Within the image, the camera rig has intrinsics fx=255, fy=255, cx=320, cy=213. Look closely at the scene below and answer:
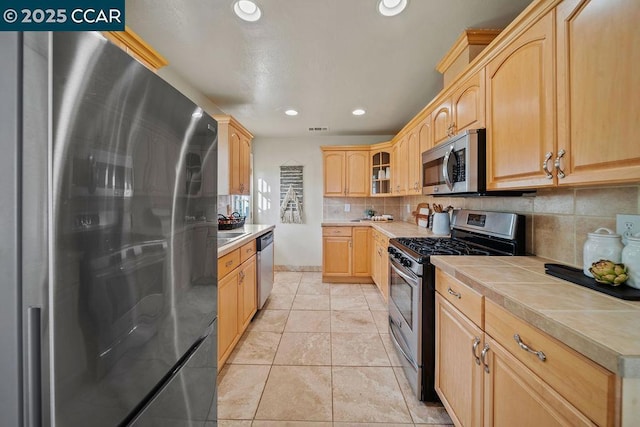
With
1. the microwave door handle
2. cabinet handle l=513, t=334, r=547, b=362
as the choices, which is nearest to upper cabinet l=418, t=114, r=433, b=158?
the microwave door handle

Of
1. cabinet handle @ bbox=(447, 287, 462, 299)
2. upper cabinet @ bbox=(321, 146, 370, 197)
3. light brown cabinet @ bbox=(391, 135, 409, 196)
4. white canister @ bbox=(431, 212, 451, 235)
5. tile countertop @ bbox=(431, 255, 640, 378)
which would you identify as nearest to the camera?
tile countertop @ bbox=(431, 255, 640, 378)

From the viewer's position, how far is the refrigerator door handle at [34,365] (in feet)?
1.51

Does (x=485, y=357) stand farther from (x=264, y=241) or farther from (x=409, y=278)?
(x=264, y=241)

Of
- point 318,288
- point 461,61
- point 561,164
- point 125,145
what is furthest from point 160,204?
point 318,288

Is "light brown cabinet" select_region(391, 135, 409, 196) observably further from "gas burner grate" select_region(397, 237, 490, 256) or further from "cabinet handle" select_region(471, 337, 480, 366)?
"cabinet handle" select_region(471, 337, 480, 366)

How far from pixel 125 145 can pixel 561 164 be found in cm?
154

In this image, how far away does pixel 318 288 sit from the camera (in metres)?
3.73

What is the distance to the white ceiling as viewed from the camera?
1.57m

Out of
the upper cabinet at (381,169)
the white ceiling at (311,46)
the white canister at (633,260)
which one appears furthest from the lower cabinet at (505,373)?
the upper cabinet at (381,169)

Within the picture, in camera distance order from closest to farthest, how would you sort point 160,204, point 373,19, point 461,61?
point 160,204 → point 373,19 → point 461,61

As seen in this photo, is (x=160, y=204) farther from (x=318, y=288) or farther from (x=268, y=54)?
(x=318, y=288)

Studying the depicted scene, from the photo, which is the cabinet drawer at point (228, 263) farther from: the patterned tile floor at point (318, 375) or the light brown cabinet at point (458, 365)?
the light brown cabinet at point (458, 365)

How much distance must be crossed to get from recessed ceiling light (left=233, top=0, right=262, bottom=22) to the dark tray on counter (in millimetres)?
2120

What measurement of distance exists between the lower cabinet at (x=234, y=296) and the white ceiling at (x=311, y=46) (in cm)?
158
